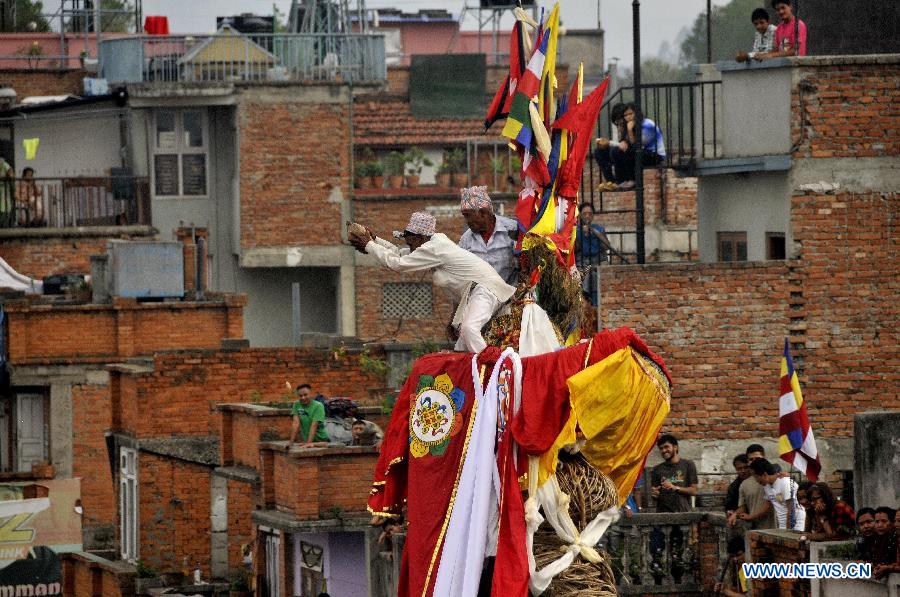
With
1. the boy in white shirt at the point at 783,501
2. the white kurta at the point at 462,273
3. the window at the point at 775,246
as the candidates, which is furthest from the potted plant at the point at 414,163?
the white kurta at the point at 462,273

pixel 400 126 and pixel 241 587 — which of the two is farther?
pixel 400 126

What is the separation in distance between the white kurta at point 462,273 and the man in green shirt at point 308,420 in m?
10.6

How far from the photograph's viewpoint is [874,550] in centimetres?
1736

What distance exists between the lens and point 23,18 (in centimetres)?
6881

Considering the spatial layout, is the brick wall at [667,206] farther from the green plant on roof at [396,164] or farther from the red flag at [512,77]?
the red flag at [512,77]

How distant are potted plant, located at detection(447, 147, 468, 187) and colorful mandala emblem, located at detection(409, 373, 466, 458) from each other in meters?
30.5

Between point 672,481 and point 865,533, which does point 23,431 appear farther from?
point 865,533

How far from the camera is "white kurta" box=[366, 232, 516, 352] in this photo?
1592cm

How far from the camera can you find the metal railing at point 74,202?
153ft

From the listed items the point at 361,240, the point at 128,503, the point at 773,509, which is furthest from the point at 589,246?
the point at 128,503

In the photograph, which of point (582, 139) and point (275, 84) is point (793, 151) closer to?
point (582, 139)

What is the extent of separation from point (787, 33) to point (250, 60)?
967 inches

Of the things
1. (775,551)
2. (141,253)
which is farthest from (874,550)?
(141,253)

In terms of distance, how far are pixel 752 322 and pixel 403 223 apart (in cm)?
2206
